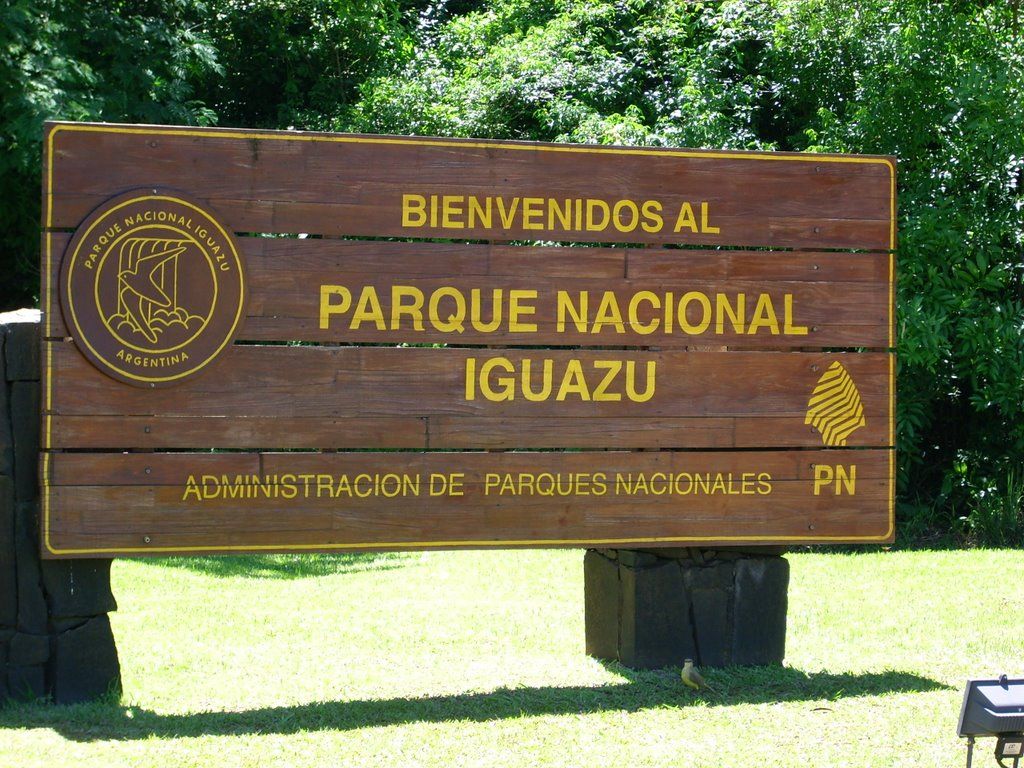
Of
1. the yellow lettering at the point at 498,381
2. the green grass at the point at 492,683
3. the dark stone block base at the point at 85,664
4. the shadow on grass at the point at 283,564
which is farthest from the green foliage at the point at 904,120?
the dark stone block base at the point at 85,664

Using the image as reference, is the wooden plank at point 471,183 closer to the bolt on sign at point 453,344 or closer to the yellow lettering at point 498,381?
the bolt on sign at point 453,344

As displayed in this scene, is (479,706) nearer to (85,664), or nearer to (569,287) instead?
(85,664)

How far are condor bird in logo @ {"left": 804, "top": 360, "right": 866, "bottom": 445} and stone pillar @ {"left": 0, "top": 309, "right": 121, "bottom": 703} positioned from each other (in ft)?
11.9

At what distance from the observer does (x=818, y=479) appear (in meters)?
6.46

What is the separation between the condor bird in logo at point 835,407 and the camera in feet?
21.2

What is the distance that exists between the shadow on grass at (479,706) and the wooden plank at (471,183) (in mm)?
2189

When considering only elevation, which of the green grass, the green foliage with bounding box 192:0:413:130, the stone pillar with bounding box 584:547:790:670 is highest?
the green foliage with bounding box 192:0:413:130

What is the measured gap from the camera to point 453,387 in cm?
607

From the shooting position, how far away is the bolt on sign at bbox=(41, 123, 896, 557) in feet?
18.7

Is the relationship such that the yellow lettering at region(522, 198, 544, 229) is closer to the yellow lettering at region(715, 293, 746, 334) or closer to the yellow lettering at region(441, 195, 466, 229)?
the yellow lettering at region(441, 195, 466, 229)

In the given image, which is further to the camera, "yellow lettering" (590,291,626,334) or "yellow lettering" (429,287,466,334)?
"yellow lettering" (590,291,626,334)

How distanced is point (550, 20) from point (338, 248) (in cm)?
1224

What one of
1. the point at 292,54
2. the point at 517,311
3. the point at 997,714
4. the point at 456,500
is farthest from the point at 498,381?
the point at 292,54

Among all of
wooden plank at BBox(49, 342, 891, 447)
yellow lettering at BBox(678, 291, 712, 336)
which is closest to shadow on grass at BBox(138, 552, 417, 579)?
wooden plank at BBox(49, 342, 891, 447)
